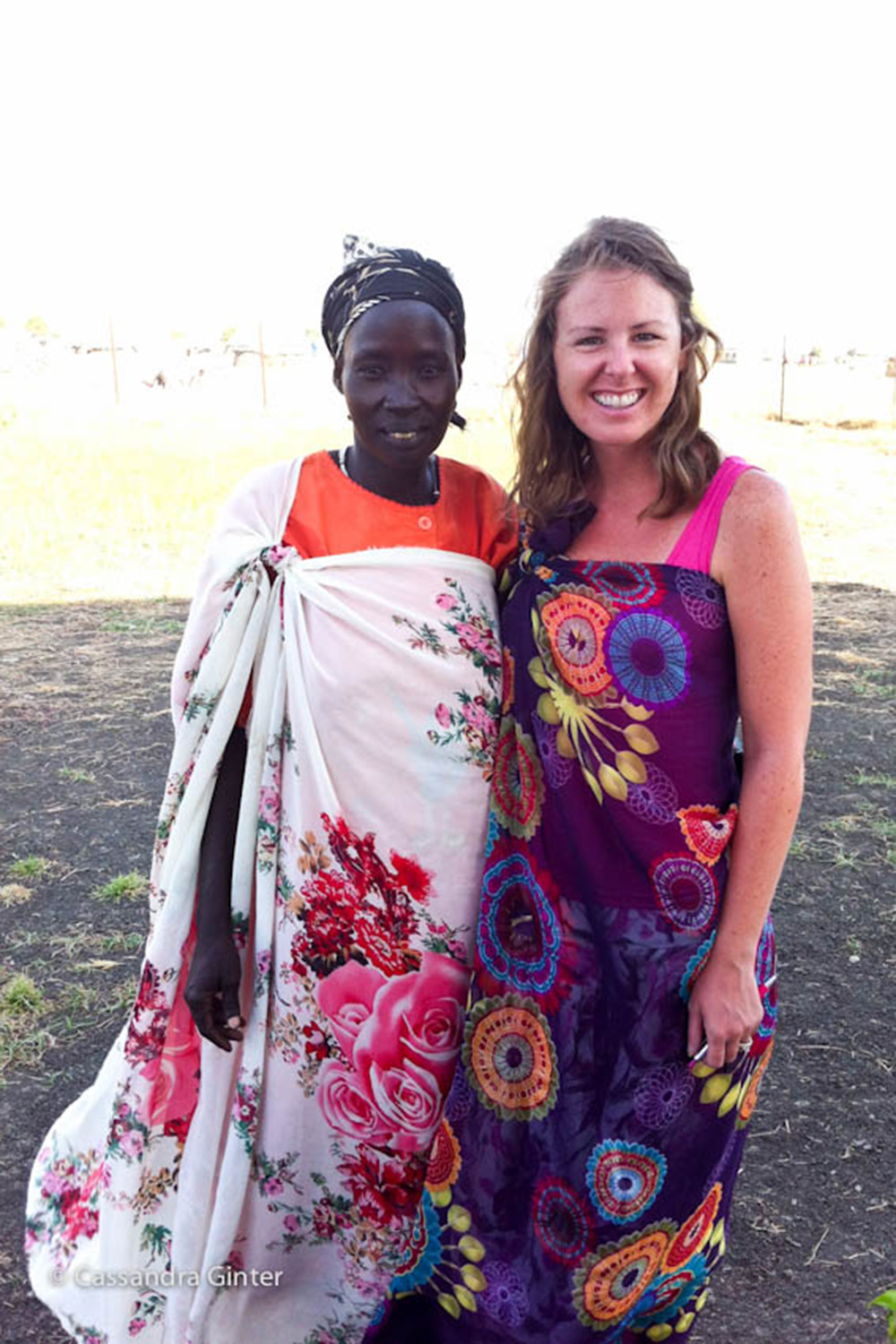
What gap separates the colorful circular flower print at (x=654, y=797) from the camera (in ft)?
5.45

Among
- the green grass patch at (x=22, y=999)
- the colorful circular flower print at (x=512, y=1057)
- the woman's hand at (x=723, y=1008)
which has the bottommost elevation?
the green grass patch at (x=22, y=999)

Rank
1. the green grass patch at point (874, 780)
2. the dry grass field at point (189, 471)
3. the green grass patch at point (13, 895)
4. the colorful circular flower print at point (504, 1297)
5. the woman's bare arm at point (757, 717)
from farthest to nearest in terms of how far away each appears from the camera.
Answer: the dry grass field at point (189, 471), the green grass patch at point (874, 780), the green grass patch at point (13, 895), the colorful circular flower print at point (504, 1297), the woman's bare arm at point (757, 717)

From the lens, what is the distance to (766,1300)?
2.20 m

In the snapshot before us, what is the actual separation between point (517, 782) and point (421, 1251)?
809 mm

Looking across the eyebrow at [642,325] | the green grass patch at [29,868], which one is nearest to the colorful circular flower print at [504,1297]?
the eyebrow at [642,325]

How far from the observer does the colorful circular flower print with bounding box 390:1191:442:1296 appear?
1.90 meters

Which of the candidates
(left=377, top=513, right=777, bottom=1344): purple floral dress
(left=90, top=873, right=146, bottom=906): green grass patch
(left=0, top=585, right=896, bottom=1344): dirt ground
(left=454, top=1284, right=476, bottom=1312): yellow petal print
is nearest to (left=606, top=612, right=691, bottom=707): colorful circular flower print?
(left=377, top=513, right=777, bottom=1344): purple floral dress

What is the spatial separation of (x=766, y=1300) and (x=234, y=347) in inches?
1005

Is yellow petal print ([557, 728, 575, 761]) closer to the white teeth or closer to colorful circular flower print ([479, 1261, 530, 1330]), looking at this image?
the white teeth

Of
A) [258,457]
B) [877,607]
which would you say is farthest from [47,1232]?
[258,457]

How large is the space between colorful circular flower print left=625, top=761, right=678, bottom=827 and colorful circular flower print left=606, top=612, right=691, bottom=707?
0.10 metres

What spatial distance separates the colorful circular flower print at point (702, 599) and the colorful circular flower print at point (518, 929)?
46 cm

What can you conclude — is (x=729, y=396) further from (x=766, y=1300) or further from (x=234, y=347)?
(x=766, y=1300)

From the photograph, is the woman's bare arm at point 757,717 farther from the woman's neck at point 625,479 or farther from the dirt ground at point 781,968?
the dirt ground at point 781,968
